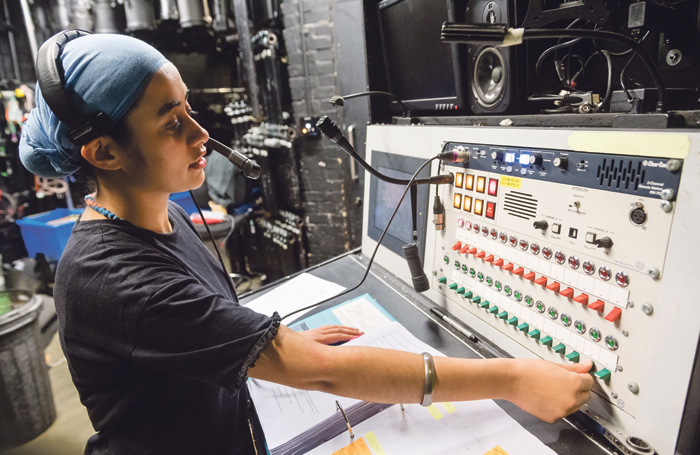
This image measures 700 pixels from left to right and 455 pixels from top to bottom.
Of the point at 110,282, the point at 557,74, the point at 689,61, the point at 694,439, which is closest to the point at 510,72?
the point at 557,74

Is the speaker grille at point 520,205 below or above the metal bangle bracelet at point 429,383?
above

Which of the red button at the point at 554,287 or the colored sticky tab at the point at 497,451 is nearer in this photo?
the colored sticky tab at the point at 497,451

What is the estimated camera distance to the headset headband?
655 mm

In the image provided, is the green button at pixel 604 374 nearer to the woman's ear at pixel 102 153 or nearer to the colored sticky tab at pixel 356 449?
the colored sticky tab at pixel 356 449

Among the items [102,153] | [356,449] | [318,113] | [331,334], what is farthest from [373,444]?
[318,113]

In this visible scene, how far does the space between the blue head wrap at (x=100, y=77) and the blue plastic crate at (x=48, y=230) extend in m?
3.10

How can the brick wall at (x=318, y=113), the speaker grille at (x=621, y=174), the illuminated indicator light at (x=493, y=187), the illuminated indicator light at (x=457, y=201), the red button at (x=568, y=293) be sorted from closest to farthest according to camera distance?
1. the speaker grille at (x=621, y=174)
2. the red button at (x=568, y=293)
3. the illuminated indicator light at (x=493, y=187)
4. the illuminated indicator light at (x=457, y=201)
5. the brick wall at (x=318, y=113)

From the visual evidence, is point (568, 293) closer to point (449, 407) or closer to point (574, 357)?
point (574, 357)

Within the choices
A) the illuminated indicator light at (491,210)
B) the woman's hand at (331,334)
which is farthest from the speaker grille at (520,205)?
the woman's hand at (331,334)

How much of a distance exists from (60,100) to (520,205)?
894 mm

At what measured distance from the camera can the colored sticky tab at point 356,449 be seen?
649mm

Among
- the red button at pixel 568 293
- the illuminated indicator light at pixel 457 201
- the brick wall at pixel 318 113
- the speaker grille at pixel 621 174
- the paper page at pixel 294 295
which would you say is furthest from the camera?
the brick wall at pixel 318 113

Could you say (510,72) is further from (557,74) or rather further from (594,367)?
(594,367)

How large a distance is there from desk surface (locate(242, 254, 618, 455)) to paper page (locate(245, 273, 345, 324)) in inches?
1.6
